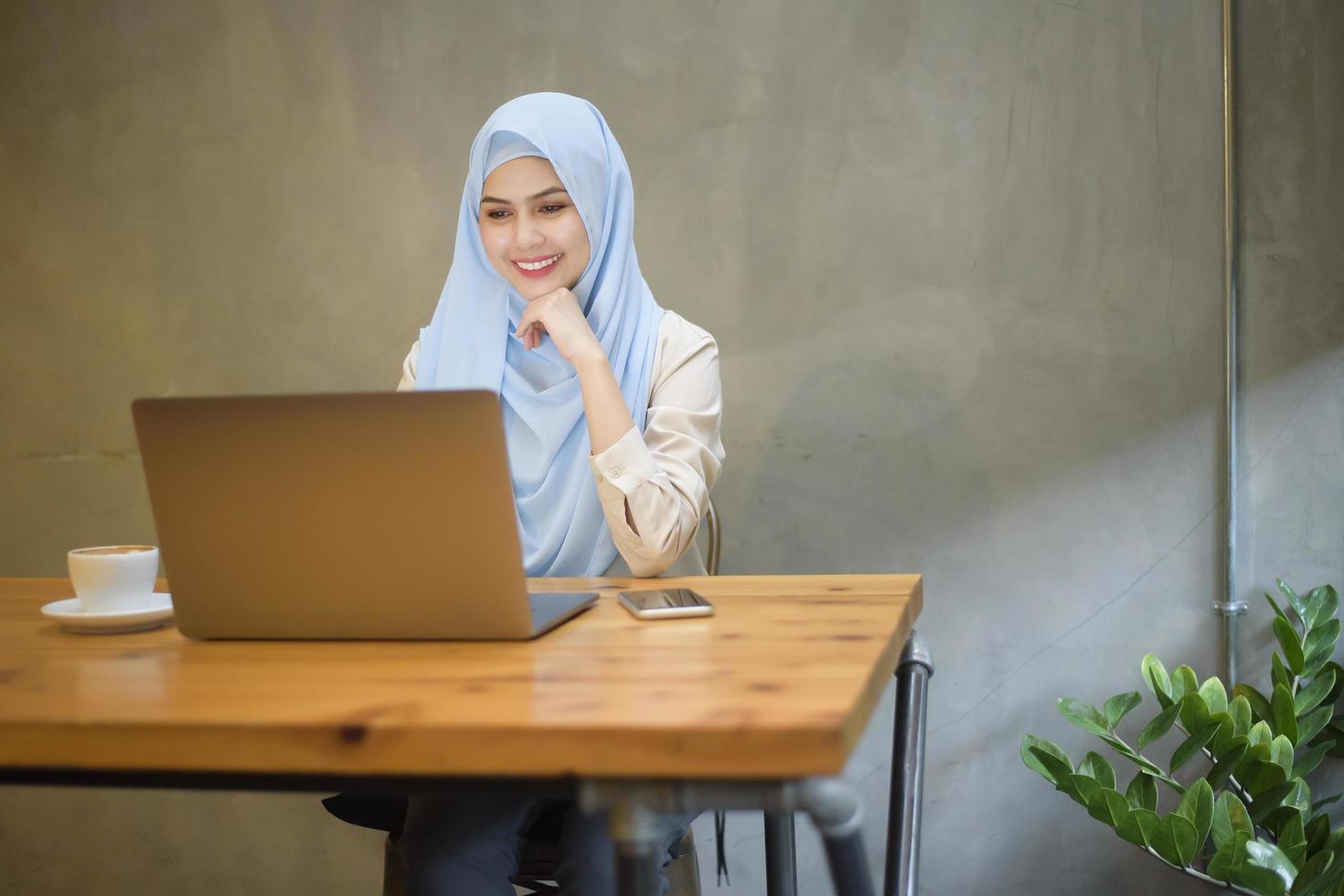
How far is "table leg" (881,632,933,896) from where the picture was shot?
1.14 meters

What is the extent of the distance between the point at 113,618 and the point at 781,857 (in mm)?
749

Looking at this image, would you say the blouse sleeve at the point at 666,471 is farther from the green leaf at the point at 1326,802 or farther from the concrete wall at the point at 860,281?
the green leaf at the point at 1326,802

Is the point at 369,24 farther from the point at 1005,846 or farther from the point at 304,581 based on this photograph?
the point at 1005,846

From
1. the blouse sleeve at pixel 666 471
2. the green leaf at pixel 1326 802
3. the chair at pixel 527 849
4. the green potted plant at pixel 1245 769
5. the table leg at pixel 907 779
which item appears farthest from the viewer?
the green leaf at pixel 1326 802

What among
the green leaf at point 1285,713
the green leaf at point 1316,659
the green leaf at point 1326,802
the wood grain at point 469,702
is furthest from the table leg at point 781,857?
A: the green leaf at point 1326,802

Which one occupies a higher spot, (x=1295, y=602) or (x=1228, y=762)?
(x=1295, y=602)

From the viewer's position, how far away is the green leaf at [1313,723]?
1.87m

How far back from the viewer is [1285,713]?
1854 millimetres

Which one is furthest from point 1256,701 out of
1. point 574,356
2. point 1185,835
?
point 574,356

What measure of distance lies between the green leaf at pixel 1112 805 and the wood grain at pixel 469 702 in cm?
93

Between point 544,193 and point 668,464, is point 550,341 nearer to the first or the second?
point 544,193

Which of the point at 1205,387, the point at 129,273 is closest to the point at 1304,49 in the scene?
the point at 1205,387

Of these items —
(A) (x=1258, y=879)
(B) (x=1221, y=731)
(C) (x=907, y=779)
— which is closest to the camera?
(C) (x=907, y=779)

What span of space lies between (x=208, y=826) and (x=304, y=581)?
201cm
